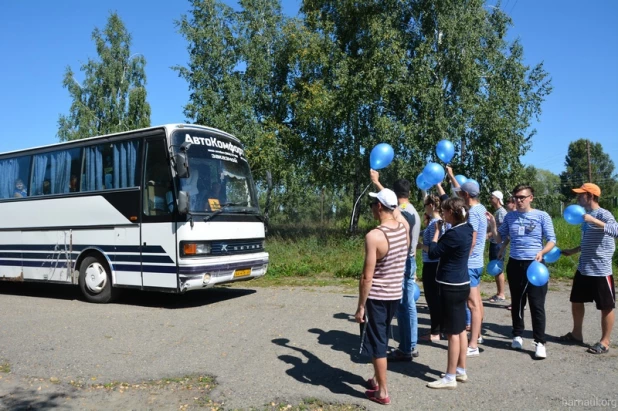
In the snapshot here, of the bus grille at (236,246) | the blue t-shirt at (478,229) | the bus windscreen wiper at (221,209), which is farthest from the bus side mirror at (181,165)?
the blue t-shirt at (478,229)

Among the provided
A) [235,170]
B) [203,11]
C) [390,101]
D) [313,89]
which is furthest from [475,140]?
[203,11]

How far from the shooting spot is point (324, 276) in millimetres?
13062

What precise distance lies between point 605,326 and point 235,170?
693 cm

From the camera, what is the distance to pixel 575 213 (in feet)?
20.4

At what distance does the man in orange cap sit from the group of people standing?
0.01m

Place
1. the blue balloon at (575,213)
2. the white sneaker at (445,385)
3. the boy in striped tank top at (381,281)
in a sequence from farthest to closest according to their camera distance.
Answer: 1. the blue balloon at (575,213)
2. the white sneaker at (445,385)
3. the boy in striped tank top at (381,281)

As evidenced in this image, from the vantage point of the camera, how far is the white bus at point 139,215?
8953 mm

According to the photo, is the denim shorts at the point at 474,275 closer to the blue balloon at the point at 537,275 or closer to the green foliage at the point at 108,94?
the blue balloon at the point at 537,275

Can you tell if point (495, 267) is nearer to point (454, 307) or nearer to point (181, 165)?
point (454, 307)

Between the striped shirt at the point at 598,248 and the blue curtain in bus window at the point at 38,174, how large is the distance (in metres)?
10.7

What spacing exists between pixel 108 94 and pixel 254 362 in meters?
36.2

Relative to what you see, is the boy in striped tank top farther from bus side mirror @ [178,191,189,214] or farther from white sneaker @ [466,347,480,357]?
bus side mirror @ [178,191,189,214]

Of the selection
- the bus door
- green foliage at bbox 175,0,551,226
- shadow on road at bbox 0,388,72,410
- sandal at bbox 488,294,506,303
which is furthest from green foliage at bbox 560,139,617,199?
shadow on road at bbox 0,388,72,410

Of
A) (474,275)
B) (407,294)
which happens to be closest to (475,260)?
(474,275)
